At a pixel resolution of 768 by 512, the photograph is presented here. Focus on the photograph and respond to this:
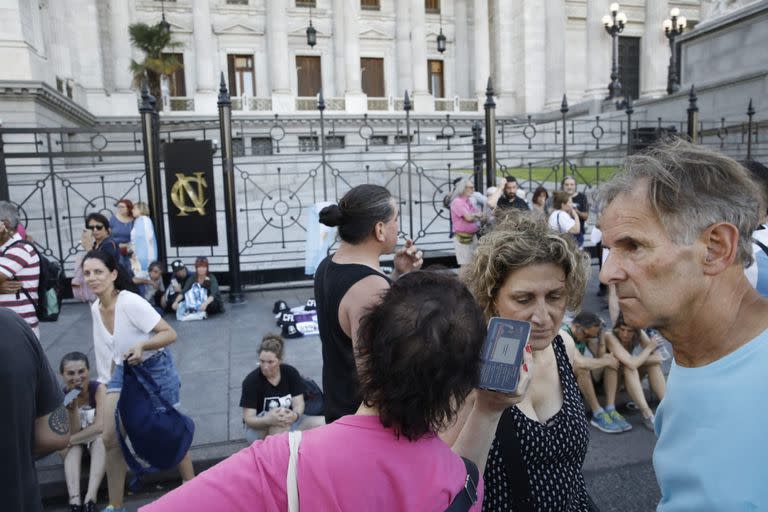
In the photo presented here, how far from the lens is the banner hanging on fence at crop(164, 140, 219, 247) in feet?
26.4

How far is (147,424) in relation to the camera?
3.51 meters

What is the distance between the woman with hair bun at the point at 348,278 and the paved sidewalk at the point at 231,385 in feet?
6.73

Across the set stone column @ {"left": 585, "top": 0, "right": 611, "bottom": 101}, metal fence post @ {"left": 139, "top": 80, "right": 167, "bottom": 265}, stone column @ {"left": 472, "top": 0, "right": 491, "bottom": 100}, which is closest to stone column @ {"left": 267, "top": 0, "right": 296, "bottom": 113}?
stone column @ {"left": 472, "top": 0, "right": 491, "bottom": 100}

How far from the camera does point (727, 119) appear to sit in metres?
15.3

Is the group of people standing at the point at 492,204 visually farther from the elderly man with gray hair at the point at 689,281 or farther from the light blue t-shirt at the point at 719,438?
the light blue t-shirt at the point at 719,438

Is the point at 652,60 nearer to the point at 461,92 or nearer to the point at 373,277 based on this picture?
the point at 461,92

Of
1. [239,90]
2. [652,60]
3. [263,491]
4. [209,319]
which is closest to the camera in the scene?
[263,491]

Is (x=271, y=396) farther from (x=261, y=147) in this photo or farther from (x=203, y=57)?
(x=203, y=57)

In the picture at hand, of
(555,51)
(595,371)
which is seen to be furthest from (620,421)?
(555,51)

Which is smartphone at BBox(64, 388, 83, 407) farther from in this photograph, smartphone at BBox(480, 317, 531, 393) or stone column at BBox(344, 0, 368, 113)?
stone column at BBox(344, 0, 368, 113)

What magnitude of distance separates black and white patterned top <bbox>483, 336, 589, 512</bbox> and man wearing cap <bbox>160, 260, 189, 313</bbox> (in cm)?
716

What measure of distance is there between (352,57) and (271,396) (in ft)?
115

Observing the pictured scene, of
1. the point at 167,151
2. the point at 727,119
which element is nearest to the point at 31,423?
the point at 167,151

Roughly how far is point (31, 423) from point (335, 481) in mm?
1494
